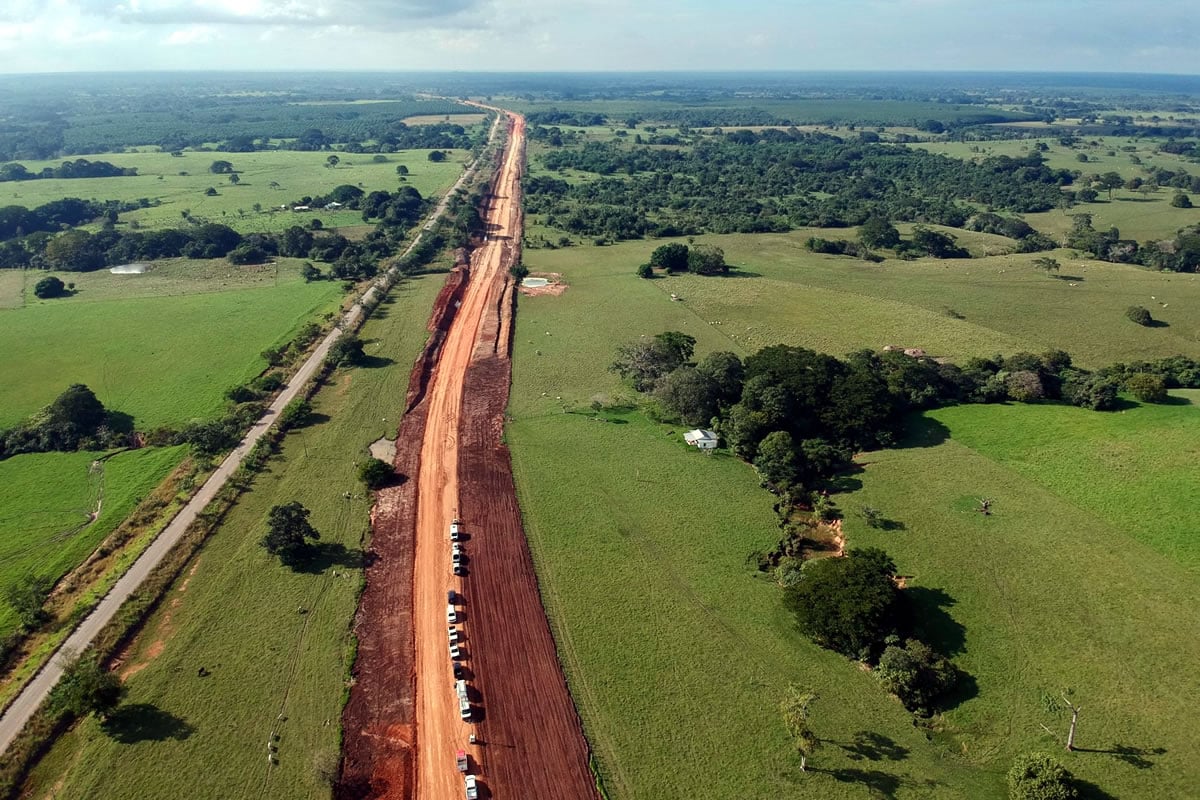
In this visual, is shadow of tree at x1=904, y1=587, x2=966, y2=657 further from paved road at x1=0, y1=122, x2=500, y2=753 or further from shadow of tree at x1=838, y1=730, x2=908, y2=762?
paved road at x1=0, y1=122, x2=500, y2=753

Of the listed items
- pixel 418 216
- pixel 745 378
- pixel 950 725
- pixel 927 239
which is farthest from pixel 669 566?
pixel 418 216

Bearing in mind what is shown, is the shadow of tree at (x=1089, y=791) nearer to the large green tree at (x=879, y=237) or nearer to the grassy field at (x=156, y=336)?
the grassy field at (x=156, y=336)

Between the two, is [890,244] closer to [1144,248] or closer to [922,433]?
[1144,248]

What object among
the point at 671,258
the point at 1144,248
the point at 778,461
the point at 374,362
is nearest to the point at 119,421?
the point at 374,362

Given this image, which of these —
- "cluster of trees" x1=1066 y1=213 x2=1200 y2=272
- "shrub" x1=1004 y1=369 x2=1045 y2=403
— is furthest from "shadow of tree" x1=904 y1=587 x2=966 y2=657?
"cluster of trees" x1=1066 y1=213 x2=1200 y2=272

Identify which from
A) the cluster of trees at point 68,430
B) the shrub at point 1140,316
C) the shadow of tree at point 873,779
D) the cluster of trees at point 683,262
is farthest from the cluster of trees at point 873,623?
the cluster of trees at point 683,262

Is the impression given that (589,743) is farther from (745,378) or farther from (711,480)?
(745,378)

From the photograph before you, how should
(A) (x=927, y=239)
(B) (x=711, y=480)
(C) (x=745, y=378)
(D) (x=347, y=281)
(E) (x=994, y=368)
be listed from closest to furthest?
1. (B) (x=711, y=480)
2. (C) (x=745, y=378)
3. (E) (x=994, y=368)
4. (D) (x=347, y=281)
5. (A) (x=927, y=239)
